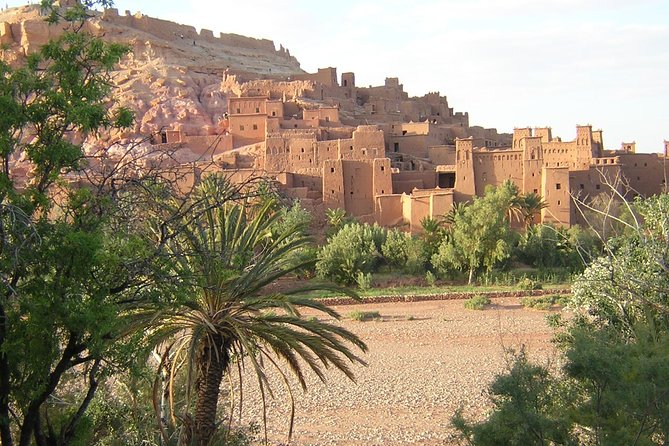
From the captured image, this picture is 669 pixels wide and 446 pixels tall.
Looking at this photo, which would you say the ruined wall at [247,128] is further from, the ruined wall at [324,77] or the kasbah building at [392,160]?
the ruined wall at [324,77]

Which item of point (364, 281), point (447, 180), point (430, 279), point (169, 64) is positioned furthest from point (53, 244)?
point (169, 64)

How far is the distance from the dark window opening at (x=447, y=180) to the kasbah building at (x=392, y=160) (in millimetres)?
37

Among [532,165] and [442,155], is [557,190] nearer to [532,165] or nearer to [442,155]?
[532,165]

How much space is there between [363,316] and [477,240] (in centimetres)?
561

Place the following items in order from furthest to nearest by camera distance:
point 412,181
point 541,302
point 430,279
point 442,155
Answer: point 442,155, point 412,181, point 430,279, point 541,302

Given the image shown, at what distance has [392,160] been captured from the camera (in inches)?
1248

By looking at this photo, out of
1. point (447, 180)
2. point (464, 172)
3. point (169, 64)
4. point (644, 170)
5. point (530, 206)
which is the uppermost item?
point (169, 64)

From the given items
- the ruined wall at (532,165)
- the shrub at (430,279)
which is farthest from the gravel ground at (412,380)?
the ruined wall at (532,165)

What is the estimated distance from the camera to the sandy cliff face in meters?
37.1

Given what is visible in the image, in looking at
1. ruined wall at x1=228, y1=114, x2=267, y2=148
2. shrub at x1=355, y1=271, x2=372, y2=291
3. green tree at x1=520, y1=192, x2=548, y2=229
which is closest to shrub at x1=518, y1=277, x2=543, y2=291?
green tree at x1=520, y1=192, x2=548, y2=229

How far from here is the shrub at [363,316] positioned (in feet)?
69.2

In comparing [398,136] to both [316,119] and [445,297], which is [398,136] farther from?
[445,297]

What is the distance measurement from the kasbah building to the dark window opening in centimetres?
4

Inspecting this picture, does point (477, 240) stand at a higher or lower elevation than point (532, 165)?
lower
